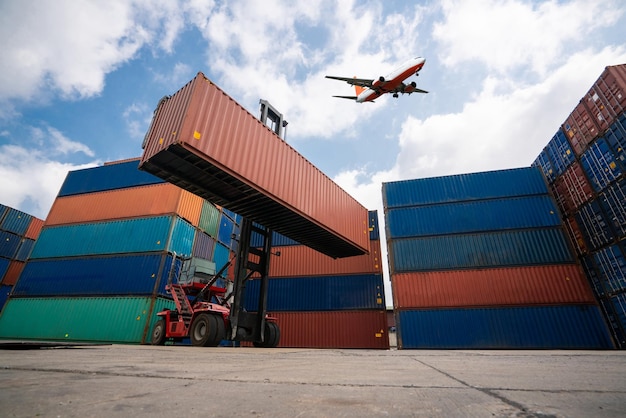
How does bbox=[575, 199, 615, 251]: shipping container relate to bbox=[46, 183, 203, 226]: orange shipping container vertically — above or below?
below

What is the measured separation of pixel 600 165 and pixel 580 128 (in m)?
2.62

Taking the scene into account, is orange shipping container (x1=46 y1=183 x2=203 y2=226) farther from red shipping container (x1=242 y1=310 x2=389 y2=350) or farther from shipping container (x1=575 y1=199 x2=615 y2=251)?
shipping container (x1=575 y1=199 x2=615 y2=251)

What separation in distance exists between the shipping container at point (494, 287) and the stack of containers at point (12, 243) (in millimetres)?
28547

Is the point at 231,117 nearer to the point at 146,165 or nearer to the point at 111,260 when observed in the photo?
the point at 146,165

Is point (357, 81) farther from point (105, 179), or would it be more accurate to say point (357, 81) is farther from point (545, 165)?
point (105, 179)

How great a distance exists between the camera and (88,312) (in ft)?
46.6

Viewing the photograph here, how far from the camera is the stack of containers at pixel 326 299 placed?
14625 mm

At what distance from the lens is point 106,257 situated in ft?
50.7

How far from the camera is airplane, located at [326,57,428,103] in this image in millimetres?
19223

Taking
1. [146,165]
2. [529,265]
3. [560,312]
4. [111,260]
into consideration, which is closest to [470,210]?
[529,265]

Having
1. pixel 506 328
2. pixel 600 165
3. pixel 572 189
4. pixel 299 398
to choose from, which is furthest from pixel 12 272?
pixel 600 165

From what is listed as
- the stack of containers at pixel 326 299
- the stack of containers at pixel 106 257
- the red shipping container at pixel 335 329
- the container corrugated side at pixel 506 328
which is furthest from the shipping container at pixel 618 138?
the stack of containers at pixel 106 257

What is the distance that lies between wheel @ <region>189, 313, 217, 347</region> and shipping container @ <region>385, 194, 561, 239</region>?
36.2 ft

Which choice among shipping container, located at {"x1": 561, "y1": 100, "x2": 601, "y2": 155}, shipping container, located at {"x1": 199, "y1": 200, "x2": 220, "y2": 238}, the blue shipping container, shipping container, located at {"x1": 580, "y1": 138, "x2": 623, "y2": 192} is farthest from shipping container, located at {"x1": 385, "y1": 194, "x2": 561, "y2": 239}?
shipping container, located at {"x1": 199, "y1": 200, "x2": 220, "y2": 238}
